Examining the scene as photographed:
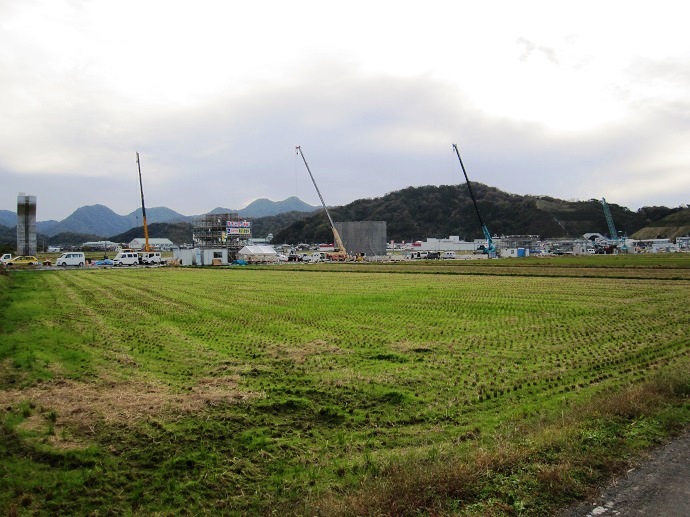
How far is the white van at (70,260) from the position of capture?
189 ft

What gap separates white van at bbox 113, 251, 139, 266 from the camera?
6209 centimetres

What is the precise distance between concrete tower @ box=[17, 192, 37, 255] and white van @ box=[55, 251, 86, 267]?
18792 millimetres

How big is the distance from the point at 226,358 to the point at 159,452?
4.66m

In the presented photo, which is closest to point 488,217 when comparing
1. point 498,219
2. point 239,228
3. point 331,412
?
point 498,219

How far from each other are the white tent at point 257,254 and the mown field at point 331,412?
2257 inches

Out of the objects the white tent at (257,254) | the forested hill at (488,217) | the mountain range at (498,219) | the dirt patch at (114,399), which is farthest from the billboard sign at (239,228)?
the forested hill at (488,217)

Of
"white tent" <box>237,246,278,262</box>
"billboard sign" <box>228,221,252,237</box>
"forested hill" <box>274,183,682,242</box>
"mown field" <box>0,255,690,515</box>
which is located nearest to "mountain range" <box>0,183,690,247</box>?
"forested hill" <box>274,183,682,242</box>

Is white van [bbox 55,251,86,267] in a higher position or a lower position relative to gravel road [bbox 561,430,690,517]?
higher

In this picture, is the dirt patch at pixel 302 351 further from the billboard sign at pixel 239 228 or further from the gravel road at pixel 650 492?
the billboard sign at pixel 239 228

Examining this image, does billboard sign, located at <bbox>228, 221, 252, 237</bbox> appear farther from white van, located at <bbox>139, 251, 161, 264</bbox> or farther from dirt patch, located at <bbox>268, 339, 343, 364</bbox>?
dirt patch, located at <bbox>268, 339, 343, 364</bbox>

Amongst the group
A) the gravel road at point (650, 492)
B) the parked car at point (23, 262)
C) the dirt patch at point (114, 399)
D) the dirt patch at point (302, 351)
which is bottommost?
the dirt patch at point (114, 399)

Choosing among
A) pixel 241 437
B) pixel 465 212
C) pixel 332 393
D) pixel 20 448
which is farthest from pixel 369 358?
pixel 465 212

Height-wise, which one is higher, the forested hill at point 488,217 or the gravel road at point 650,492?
the forested hill at point 488,217

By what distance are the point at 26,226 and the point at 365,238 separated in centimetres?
5399
